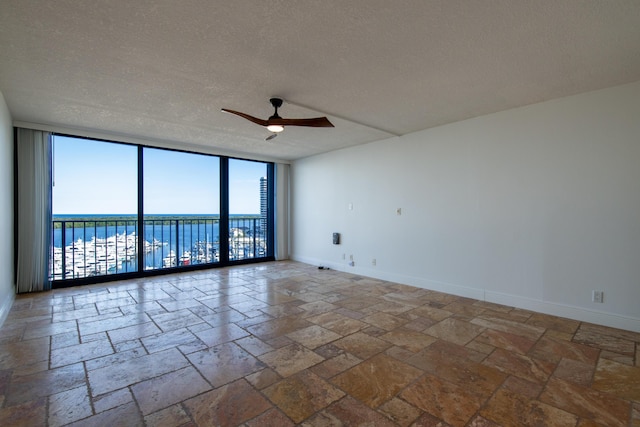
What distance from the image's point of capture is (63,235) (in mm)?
5004

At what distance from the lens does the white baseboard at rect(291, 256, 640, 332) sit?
3090mm

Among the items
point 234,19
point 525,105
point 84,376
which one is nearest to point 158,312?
point 84,376

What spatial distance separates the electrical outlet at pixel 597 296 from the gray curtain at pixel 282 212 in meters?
5.59

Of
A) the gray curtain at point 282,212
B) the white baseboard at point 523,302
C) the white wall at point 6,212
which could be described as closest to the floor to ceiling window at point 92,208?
the white wall at point 6,212

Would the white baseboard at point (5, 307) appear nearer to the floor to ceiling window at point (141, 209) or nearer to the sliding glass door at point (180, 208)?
the floor to ceiling window at point (141, 209)

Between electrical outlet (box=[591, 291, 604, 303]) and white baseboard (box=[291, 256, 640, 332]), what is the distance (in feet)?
0.39

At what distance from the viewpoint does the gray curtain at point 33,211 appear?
4328 millimetres

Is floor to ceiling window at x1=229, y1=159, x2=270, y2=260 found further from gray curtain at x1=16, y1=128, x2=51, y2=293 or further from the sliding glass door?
gray curtain at x1=16, y1=128, x2=51, y2=293

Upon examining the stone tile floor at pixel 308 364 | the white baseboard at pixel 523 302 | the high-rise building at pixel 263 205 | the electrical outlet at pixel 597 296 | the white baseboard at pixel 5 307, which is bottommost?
the stone tile floor at pixel 308 364

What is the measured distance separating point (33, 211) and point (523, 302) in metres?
6.72

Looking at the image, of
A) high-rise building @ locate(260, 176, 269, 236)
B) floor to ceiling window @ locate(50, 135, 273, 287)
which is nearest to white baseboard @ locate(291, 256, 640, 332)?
high-rise building @ locate(260, 176, 269, 236)

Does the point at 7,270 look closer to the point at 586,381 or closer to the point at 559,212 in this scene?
the point at 586,381

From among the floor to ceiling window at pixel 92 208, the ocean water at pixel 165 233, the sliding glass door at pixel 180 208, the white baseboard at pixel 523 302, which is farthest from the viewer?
the sliding glass door at pixel 180 208

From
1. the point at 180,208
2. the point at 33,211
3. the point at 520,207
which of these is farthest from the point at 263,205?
the point at 520,207
